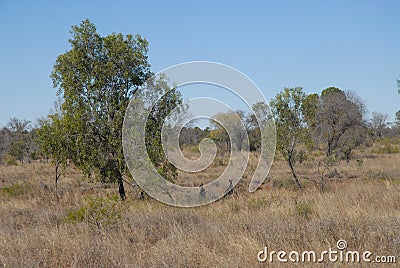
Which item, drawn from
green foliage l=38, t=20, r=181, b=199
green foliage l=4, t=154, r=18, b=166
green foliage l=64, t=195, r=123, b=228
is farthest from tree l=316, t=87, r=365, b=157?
green foliage l=4, t=154, r=18, b=166

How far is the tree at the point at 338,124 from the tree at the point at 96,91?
18650 millimetres

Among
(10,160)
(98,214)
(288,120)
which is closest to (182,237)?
(98,214)

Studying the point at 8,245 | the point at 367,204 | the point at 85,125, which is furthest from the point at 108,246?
the point at 85,125

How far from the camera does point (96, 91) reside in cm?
1122

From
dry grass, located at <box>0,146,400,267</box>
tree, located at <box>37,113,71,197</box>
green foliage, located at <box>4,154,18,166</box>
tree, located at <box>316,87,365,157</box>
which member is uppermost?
tree, located at <box>316,87,365,157</box>

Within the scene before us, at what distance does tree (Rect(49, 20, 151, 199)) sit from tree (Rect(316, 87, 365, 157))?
18650mm

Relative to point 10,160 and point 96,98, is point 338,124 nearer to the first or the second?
point 96,98

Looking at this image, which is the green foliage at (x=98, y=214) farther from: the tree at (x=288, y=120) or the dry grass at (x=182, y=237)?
the tree at (x=288, y=120)

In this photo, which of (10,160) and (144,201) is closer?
Answer: (144,201)

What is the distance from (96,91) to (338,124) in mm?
20659

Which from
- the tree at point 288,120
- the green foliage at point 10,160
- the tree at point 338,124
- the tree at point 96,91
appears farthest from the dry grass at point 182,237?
the green foliage at point 10,160

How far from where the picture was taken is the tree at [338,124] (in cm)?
2709

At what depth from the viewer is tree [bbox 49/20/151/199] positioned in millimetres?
11078

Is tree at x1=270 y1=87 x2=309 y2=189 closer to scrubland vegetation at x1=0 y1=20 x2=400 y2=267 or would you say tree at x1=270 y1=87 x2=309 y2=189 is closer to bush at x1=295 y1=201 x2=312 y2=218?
scrubland vegetation at x1=0 y1=20 x2=400 y2=267
